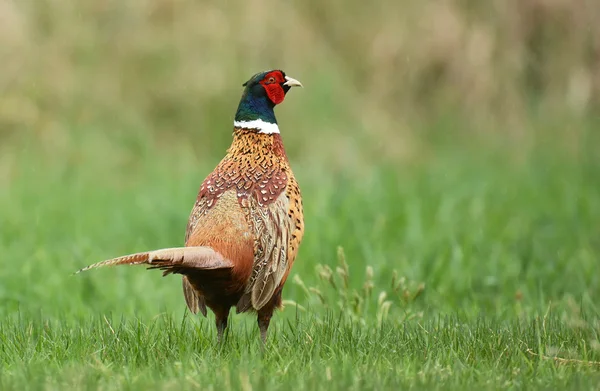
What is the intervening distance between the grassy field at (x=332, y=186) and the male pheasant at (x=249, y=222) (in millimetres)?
191

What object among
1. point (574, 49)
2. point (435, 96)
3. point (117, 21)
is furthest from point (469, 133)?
point (117, 21)

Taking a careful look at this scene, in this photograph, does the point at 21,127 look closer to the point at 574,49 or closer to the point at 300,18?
the point at 300,18

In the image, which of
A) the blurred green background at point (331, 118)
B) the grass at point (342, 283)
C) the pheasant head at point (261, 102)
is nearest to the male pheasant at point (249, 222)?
the pheasant head at point (261, 102)

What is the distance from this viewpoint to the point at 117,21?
9141mm

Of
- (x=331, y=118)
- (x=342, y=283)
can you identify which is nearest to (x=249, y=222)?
(x=342, y=283)

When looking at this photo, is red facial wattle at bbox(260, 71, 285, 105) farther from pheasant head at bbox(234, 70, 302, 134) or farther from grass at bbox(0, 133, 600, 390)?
grass at bbox(0, 133, 600, 390)

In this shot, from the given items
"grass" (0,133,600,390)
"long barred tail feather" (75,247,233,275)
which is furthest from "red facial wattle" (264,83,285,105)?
"grass" (0,133,600,390)

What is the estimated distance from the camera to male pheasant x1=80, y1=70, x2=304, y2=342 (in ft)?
12.3

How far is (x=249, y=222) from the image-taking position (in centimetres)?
385

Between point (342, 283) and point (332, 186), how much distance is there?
212cm

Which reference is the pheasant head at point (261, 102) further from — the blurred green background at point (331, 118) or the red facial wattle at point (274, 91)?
the blurred green background at point (331, 118)

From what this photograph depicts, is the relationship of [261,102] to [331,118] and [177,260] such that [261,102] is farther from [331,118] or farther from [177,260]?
[331,118]

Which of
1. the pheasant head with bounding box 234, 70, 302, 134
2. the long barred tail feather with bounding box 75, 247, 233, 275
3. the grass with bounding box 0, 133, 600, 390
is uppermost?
the pheasant head with bounding box 234, 70, 302, 134

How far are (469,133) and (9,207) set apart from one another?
4.62 meters
